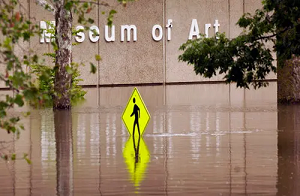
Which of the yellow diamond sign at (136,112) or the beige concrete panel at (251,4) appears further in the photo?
the beige concrete panel at (251,4)

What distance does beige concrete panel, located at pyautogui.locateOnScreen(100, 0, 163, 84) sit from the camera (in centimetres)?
3659

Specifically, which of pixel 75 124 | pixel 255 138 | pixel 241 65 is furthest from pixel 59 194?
pixel 75 124

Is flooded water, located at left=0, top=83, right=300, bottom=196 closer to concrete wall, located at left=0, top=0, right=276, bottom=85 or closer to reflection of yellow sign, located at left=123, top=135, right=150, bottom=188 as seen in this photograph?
reflection of yellow sign, located at left=123, top=135, right=150, bottom=188

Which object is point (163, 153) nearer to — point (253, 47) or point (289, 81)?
point (253, 47)

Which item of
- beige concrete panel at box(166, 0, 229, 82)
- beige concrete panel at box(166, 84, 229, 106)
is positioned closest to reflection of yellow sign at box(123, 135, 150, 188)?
beige concrete panel at box(166, 84, 229, 106)

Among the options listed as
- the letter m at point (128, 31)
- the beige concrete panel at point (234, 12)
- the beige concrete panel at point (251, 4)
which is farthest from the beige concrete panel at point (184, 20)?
the letter m at point (128, 31)

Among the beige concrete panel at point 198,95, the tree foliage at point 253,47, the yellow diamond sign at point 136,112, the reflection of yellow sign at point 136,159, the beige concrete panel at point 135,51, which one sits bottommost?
the reflection of yellow sign at point 136,159

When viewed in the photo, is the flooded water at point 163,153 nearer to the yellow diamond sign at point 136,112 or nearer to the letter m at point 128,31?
the yellow diamond sign at point 136,112

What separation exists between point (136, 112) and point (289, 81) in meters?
11.7

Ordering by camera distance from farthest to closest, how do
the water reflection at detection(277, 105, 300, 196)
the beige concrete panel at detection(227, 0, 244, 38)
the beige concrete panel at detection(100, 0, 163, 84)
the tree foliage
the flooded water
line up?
the beige concrete panel at detection(227, 0, 244, 38) < the beige concrete panel at detection(100, 0, 163, 84) < the tree foliage < the flooded water < the water reflection at detection(277, 105, 300, 196)

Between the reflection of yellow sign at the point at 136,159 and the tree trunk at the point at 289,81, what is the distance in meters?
9.68

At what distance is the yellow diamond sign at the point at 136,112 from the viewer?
1290 centimetres

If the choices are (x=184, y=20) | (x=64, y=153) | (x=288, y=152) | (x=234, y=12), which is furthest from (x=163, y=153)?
(x=234, y=12)

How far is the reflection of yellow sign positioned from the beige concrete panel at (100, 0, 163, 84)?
21.7 metres
